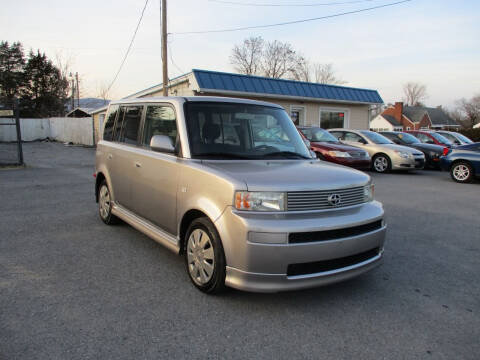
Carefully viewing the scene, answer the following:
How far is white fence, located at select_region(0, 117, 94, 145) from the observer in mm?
28953

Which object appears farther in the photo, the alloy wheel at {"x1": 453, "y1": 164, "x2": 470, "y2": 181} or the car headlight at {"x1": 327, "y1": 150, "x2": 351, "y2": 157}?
the car headlight at {"x1": 327, "y1": 150, "x2": 351, "y2": 157}

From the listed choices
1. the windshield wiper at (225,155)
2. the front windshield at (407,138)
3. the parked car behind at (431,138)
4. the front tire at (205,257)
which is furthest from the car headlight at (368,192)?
the parked car behind at (431,138)

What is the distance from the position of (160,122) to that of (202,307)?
221cm

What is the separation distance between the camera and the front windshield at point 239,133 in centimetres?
388

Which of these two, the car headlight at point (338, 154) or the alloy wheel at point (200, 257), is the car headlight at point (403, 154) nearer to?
the car headlight at point (338, 154)

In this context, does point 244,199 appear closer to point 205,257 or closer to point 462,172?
point 205,257

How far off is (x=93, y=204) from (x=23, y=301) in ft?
13.8

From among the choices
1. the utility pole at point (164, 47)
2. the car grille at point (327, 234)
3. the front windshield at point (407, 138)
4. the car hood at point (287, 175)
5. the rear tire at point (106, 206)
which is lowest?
the rear tire at point (106, 206)

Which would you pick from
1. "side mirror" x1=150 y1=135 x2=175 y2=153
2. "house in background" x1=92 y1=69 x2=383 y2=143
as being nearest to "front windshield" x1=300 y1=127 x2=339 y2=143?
"house in background" x1=92 y1=69 x2=383 y2=143

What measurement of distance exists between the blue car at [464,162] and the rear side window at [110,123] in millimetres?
10699

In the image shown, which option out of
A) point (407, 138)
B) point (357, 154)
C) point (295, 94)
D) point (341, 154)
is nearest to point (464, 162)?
point (357, 154)

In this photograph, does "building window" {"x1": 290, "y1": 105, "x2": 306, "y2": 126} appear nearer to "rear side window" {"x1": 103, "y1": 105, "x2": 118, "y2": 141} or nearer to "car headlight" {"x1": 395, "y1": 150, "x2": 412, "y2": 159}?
"car headlight" {"x1": 395, "y1": 150, "x2": 412, "y2": 159}

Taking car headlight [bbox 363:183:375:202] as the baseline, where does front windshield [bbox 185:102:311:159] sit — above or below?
above

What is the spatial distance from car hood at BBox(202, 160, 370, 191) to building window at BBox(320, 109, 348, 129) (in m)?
18.2
